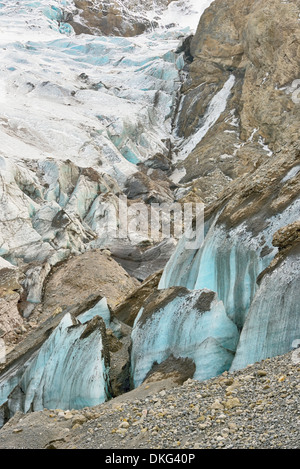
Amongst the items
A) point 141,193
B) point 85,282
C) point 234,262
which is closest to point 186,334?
point 234,262

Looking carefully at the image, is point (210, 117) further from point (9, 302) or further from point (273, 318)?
point (273, 318)

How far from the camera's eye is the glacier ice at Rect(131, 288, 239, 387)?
9.75 meters

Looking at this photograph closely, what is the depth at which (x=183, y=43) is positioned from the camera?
71438 millimetres

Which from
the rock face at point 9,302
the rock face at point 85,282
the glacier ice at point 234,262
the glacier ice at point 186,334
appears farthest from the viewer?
the rock face at point 85,282

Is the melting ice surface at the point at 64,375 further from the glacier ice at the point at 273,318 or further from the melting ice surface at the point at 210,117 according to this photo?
the melting ice surface at the point at 210,117

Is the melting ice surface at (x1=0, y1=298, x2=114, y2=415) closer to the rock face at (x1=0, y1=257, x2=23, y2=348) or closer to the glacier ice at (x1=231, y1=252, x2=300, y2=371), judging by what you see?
the glacier ice at (x1=231, y1=252, x2=300, y2=371)

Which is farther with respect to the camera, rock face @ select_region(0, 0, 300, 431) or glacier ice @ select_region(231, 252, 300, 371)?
rock face @ select_region(0, 0, 300, 431)

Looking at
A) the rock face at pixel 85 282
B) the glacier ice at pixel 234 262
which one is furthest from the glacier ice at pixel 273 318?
the rock face at pixel 85 282

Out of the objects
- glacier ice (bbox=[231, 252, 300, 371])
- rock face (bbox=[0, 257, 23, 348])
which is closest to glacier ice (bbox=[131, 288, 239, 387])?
glacier ice (bbox=[231, 252, 300, 371])

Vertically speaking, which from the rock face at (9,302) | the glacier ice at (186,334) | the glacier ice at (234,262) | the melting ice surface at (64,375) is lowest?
the rock face at (9,302)

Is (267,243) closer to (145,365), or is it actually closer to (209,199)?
(145,365)

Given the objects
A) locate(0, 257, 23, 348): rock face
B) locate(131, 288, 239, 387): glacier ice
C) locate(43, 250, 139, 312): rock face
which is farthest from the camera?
locate(43, 250, 139, 312): rock face

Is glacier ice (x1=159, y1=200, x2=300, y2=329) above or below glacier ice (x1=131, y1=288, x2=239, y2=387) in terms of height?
above

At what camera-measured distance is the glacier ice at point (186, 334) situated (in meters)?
9.75
